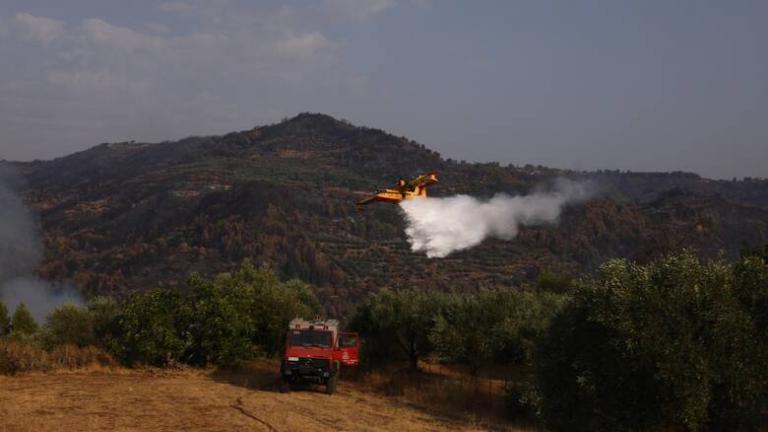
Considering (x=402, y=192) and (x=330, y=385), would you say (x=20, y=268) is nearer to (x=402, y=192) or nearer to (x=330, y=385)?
(x=402, y=192)

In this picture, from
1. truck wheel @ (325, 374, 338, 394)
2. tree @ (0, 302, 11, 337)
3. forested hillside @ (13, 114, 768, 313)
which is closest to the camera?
truck wheel @ (325, 374, 338, 394)

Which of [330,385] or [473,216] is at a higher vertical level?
[473,216]

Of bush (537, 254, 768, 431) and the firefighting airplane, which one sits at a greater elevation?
the firefighting airplane

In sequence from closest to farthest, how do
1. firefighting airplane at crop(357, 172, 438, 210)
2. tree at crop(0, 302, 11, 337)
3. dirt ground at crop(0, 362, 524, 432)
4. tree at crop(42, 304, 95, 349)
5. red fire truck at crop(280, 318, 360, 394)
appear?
dirt ground at crop(0, 362, 524, 432)
red fire truck at crop(280, 318, 360, 394)
tree at crop(42, 304, 95, 349)
firefighting airplane at crop(357, 172, 438, 210)
tree at crop(0, 302, 11, 337)

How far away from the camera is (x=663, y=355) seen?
14.2 metres

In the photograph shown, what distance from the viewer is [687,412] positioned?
14.0 meters

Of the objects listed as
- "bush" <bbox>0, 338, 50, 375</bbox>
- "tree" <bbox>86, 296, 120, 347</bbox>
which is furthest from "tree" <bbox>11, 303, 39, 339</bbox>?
"bush" <bbox>0, 338, 50, 375</bbox>

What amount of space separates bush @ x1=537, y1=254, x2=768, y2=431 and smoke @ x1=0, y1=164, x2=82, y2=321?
89488 mm

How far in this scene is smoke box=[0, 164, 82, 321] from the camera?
10412cm

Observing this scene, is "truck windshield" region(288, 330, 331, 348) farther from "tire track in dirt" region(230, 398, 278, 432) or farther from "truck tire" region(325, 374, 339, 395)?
"tire track in dirt" region(230, 398, 278, 432)

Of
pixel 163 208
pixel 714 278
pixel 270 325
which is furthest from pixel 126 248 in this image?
pixel 714 278

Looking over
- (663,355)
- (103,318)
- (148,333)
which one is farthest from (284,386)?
(663,355)

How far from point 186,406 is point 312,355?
596 centimetres

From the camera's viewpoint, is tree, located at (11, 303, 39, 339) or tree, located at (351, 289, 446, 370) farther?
tree, located at (11, 303, 39, 339)
